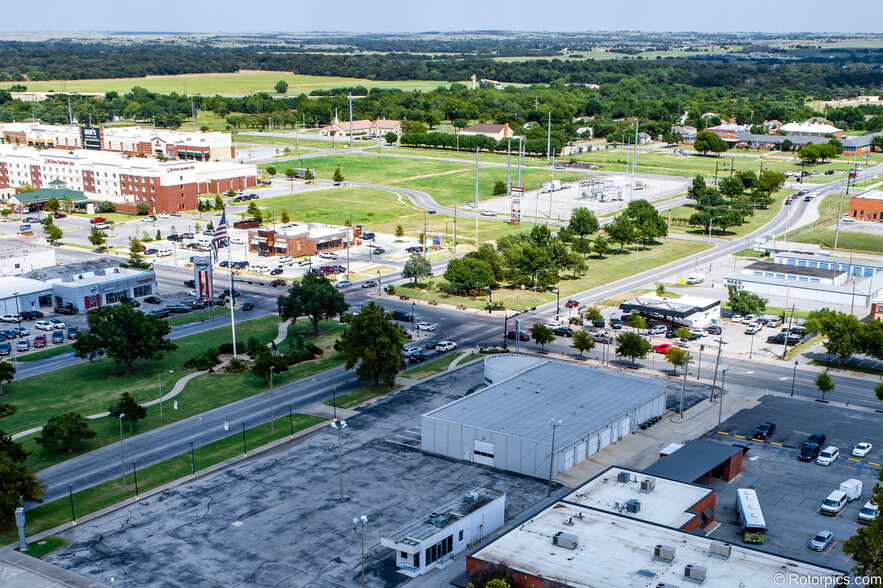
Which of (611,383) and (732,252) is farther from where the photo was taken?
(732,252)

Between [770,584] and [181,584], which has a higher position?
[770,584]

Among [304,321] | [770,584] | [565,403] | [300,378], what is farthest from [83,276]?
[770,584]

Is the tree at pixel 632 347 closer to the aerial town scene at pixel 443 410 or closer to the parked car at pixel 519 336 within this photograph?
the aerial town scene at pixel 443 410

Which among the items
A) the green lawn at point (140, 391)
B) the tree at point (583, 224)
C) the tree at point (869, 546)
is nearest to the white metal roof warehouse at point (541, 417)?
the green lawn at point (140, 391)

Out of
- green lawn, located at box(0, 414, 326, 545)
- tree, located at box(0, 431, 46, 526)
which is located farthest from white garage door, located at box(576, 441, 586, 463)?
tree, located at box(0, 431, 46, 526)

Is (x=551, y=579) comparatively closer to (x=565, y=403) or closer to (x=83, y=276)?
(x=565, y=403)

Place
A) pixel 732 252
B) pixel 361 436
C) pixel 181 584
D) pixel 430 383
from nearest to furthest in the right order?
pixel 181 584 < pixel 361 436 < pixel 430 383 < pixel 732 252

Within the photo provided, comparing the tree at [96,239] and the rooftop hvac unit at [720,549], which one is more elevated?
the rooftop hvac unit at [720,549]

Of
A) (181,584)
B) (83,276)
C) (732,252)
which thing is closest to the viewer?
(181,584)
